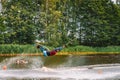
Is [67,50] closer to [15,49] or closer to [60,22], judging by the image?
[60,22]

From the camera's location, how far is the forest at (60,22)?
67438mm

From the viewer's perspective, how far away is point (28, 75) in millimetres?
28953

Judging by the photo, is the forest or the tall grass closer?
the tall grass

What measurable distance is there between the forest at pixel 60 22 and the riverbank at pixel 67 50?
259cm

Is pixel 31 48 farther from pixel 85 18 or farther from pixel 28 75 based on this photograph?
pixel 28 75

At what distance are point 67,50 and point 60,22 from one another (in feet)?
25.5

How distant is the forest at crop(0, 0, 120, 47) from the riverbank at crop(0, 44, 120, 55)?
8.51 feet

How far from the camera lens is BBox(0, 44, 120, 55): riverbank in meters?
60.5

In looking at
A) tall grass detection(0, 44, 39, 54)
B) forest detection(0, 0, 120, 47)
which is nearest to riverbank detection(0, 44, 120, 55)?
tall grass detection(0, 44, 39, 54)

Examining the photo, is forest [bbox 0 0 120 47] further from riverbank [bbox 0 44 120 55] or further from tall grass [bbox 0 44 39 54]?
tall grass [bbox 0 44 39 54]

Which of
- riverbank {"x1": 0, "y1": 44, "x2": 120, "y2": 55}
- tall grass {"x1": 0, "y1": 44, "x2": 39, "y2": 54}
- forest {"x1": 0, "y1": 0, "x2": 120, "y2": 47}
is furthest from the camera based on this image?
forest {"x1": 0, "y1": 0, "x2": 120, "y2": 47}

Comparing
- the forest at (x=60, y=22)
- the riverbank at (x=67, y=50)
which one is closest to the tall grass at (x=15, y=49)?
the riverbank at (x=67, y=50)

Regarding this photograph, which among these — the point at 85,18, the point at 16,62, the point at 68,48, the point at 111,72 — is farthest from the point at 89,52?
the point at 111,72

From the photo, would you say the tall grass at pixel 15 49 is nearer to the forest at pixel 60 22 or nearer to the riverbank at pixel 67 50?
the riverbank at pixel 67 50
